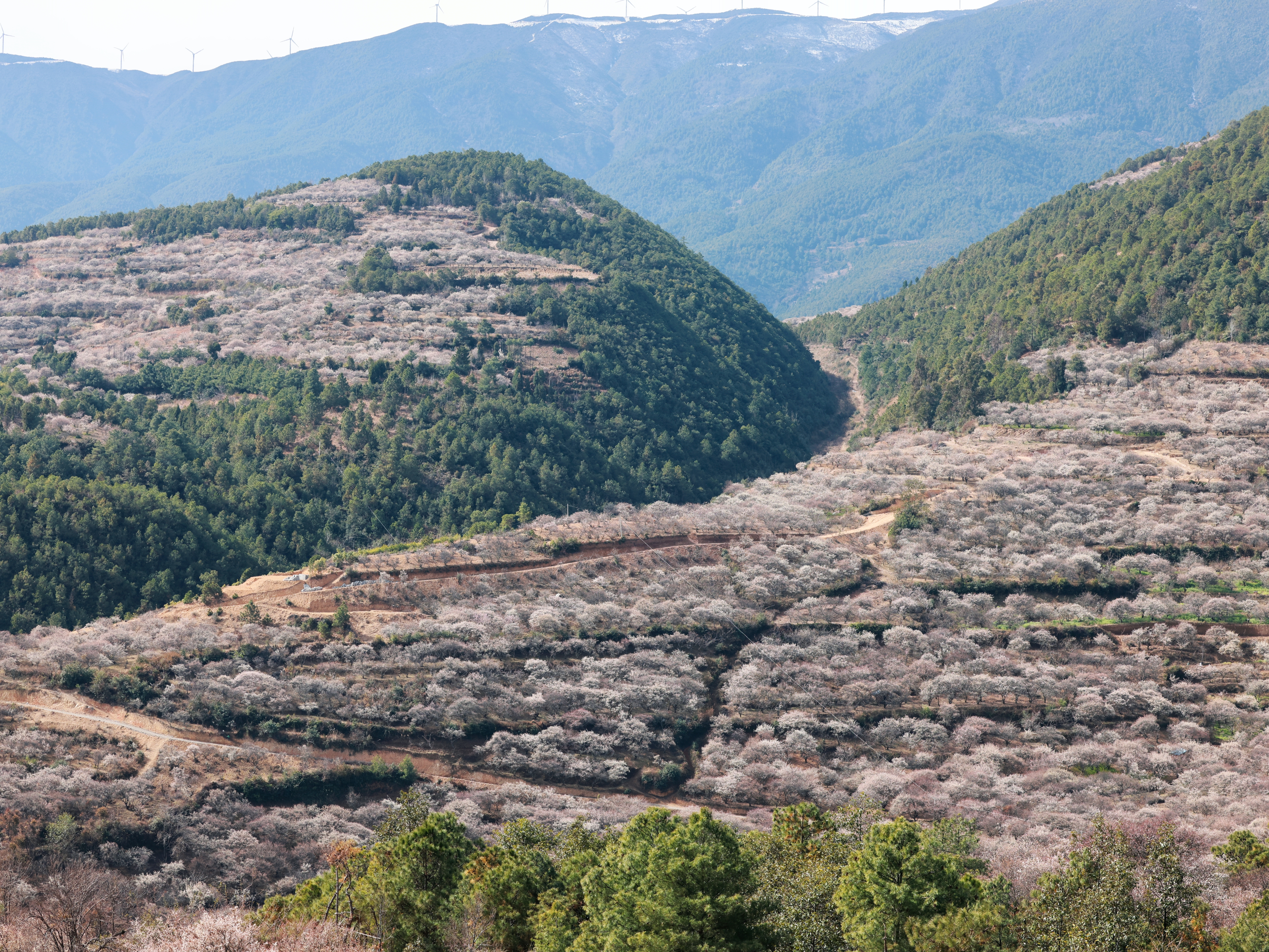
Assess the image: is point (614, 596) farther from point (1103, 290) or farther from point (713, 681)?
point (1103, 290)

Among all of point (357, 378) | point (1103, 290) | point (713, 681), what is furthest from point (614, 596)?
point (1103, 290)

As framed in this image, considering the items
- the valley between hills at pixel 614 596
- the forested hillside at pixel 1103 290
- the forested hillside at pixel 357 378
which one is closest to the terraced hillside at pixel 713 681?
the valley between hills at pixel 614 596

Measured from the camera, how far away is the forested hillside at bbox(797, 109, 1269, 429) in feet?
394

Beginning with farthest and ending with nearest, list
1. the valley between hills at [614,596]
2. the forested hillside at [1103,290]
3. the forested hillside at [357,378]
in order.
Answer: the forested hillside at [1103,290], the forested hillside at [357,378], the valley between hills at [614,596]

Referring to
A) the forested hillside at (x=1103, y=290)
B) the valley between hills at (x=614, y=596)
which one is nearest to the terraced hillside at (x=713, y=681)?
the valley between hills at (x=614, y=596)

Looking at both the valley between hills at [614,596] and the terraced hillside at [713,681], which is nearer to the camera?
the valley between hills at [614,596]

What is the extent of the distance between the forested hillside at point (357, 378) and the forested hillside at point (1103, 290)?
54.3 ft

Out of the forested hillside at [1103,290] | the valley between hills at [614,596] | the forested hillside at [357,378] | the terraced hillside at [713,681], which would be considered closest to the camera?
the valley between hills at [614,596]

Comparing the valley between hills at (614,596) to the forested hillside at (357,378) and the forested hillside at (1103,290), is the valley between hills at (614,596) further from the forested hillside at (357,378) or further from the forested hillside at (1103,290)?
the forested hillside at (1103,290)

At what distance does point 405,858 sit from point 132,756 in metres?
Result: 23.8

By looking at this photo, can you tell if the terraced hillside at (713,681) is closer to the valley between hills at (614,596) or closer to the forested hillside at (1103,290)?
the valley between hills at (614,596)

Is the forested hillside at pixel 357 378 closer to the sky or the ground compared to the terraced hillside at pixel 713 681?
closer to the sky

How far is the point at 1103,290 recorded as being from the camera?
129000mm

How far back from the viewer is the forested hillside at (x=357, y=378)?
289 feet
